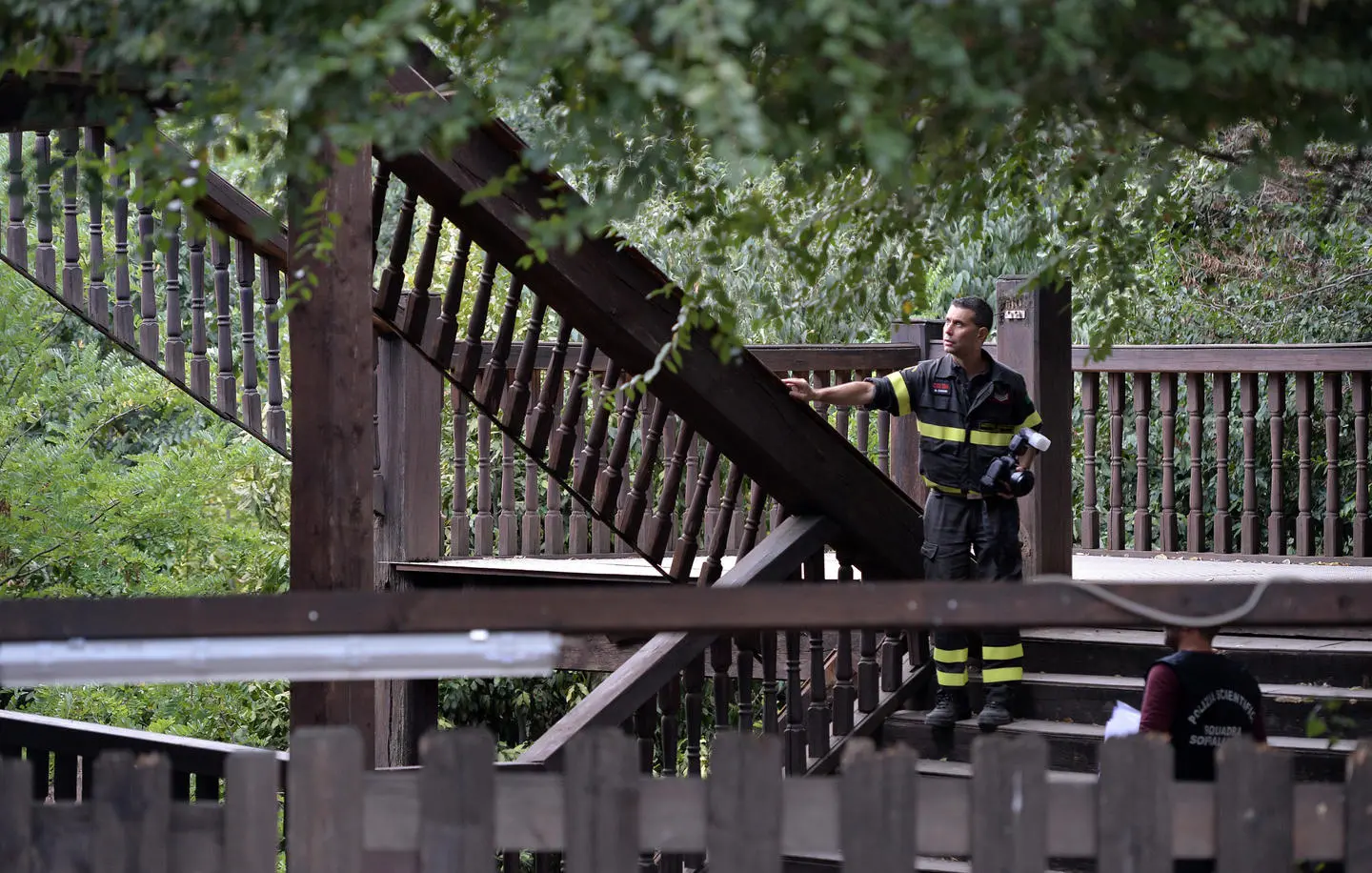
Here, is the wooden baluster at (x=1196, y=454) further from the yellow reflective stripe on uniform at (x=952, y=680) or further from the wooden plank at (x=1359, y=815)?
the wooden plank at (x=1359, y=815)

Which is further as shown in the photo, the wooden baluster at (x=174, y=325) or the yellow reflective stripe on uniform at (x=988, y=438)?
the wooden baluster at (x=174, y=325)

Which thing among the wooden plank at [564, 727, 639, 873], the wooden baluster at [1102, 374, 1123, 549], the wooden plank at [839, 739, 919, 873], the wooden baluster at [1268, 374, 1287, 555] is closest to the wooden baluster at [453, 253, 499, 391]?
the wooden plank at [564, 727, 639, 873]

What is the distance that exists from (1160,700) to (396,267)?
274cm

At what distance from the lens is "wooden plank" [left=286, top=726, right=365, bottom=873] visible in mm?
2123

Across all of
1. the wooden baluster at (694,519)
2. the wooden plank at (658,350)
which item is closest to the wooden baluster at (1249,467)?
the wooden plank at (658,350)

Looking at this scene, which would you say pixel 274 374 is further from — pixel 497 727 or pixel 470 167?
pixel 497 727

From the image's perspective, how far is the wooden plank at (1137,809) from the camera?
2.12 metres

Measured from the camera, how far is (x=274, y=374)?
698 cm

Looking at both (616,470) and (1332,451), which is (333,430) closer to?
(616,470)

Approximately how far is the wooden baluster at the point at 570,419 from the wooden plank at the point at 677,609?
3156mm

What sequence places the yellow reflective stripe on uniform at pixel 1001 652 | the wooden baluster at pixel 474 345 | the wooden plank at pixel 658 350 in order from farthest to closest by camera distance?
the yellow reflective stripe on uniform at pixel 1001 652
the wooden baluster at pixel 474 345
the wooden plank at pixel 658 350

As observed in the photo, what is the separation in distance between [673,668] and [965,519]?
126cm

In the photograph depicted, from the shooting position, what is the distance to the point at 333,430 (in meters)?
3.67

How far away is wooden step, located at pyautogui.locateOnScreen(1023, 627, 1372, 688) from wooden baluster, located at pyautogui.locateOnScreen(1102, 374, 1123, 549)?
240 cm
